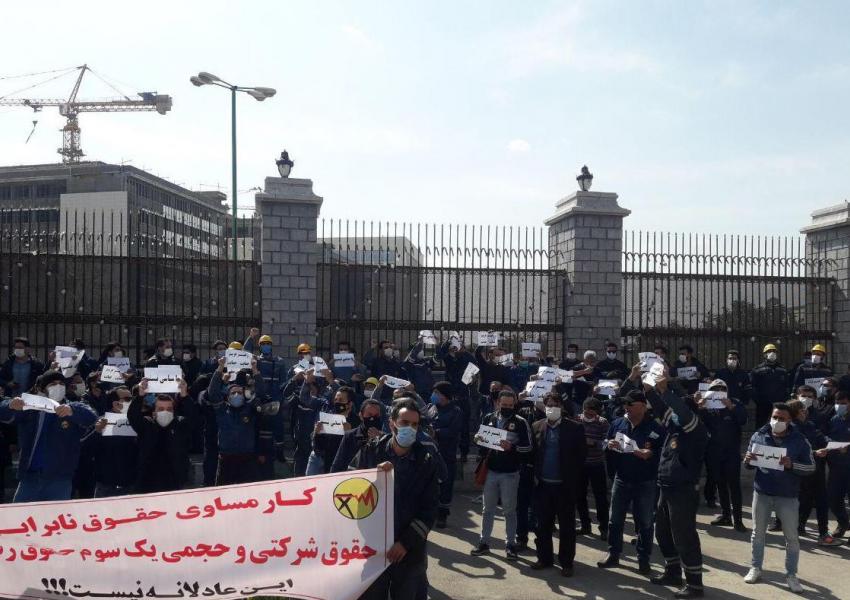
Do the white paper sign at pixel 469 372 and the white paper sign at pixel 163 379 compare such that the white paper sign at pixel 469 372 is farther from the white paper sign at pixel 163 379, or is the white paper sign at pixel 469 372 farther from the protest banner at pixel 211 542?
the protest banner at pixel 211 542

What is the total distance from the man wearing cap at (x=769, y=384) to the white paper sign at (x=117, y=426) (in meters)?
10.2

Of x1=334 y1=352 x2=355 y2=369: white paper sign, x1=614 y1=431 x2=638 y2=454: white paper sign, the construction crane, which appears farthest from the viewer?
the construction crane

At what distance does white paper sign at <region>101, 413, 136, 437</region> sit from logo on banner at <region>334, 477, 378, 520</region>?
390 centimetres

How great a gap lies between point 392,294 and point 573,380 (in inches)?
174

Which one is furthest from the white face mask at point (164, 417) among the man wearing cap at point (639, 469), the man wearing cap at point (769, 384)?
the man wearing cap at point (769, 384)

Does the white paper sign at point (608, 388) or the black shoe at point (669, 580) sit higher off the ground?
the white paper sign at point (608, 388)

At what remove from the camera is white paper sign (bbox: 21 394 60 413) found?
862 centimetres

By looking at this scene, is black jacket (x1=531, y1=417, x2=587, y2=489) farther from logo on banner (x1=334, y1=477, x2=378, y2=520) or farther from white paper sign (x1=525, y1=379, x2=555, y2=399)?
logo on banner (x1=334, y1=477, x2=378, y2=520)

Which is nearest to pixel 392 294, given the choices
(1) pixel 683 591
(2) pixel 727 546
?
(2) pixel 727 546

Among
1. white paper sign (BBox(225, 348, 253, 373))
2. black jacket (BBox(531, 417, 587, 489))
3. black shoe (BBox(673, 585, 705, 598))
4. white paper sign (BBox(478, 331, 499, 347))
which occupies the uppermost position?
white paper sign (BBox(478, 331, 499, 347))

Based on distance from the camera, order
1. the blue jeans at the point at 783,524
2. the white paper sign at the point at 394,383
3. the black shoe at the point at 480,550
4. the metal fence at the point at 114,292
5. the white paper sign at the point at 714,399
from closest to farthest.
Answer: the blue jeans at the point at 783,524 → the black shoe at the point at 480,550 → the white paper sign at the point at 714,399 → the white paper sign at the point at 394,383 → the metal fence at the point at 114,292

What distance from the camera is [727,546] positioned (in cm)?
1079

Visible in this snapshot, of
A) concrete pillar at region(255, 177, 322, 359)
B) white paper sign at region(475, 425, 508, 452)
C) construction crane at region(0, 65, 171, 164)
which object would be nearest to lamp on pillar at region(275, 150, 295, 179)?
concrete pillar at region(255, 177, 322, 359)

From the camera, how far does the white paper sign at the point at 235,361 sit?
11336 millimetres
